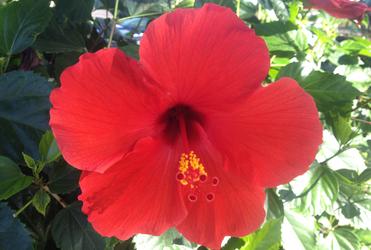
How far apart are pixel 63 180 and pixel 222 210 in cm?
30

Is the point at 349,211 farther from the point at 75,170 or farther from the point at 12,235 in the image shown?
the point at 12,235

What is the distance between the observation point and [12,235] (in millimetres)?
646

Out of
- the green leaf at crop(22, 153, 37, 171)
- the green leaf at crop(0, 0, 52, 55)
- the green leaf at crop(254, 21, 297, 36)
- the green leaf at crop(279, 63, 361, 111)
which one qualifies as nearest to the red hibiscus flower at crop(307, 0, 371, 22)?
the green leaf at crop(254, 21, 297, 36)

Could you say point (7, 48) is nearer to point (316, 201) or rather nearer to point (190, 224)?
point (190, 224)

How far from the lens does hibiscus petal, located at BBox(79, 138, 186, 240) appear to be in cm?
60

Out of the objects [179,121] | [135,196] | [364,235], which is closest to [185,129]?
[179,121]

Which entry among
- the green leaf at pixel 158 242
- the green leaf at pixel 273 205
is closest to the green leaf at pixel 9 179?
the green leaf at pixel 158 242

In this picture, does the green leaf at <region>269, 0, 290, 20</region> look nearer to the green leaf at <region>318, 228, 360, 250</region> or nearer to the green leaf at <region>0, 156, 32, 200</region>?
the green leaf at <region>318, 228, 360, 250</region>

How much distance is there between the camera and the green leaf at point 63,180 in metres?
0.75

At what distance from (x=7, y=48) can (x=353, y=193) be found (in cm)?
90

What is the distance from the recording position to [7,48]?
2.67 ft

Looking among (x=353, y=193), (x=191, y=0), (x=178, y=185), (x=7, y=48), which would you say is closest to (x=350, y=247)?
(x=353, y=193)

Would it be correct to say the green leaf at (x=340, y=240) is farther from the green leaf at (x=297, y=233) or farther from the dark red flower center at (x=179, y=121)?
the dark red flower center at (x=179, y=121)

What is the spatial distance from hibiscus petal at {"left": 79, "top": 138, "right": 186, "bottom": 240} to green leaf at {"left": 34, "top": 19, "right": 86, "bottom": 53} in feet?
1.12
